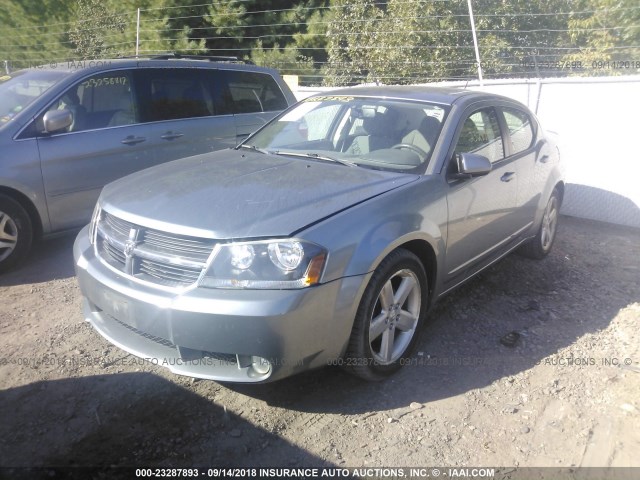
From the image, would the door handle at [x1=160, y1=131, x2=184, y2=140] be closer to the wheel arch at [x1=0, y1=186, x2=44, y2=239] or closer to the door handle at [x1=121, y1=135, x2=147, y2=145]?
the door handle at [x1=121, y1=135, x2=147, y2=145]

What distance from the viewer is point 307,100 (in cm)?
482

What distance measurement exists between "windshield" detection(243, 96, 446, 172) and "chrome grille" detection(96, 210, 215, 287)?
1.39 m

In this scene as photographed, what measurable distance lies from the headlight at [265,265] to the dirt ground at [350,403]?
80 centimetres

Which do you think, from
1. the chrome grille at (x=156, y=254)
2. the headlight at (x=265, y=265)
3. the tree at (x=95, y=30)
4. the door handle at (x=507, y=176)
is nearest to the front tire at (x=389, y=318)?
the headlight at (x=265, y=265)

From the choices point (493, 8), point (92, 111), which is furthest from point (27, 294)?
point (493, 8)

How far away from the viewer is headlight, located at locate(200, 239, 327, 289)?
2.76 m

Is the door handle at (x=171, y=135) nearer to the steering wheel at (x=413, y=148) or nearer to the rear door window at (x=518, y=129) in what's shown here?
the steering wheel at (x=413, y=148)

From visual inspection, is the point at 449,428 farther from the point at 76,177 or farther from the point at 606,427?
the point at 76,177

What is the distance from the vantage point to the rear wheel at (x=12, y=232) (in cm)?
473

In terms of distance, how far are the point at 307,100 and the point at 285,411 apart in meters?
2.71

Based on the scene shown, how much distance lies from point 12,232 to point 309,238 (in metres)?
3.22

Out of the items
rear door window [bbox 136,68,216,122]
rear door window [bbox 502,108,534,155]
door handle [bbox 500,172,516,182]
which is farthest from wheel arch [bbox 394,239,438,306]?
→ rear door window [bbox 136,68,216,122]

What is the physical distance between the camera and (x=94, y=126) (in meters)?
5.26

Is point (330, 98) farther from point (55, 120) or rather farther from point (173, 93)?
point (55, 120)
